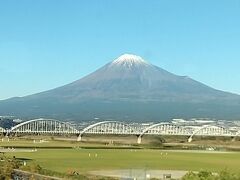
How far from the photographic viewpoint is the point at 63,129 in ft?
468

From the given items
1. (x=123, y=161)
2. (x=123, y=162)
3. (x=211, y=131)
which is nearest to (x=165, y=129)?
(x=211, y=131)

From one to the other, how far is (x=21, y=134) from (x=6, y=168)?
108 m

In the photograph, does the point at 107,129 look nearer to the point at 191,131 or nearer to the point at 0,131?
the point at 191,131

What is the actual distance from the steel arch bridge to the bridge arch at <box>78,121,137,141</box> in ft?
14.1

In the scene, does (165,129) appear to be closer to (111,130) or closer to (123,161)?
(111,130)

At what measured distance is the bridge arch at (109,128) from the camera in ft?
458

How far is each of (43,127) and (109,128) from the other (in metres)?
17.0

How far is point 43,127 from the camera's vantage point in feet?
474

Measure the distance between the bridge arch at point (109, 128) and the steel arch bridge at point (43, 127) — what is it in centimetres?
431

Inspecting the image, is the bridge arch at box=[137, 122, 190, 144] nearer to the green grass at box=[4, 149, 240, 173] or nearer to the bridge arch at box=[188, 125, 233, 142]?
the bridge arch at box=[188, 125, 233, 142]

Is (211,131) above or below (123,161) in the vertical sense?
above

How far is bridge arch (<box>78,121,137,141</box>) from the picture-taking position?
13975 centimetres

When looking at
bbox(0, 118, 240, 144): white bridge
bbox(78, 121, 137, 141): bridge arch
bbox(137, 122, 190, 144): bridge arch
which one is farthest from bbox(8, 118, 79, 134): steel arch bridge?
bbox(137, 122, 190, 144): bridge arch

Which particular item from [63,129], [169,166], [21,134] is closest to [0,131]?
[21,134]
